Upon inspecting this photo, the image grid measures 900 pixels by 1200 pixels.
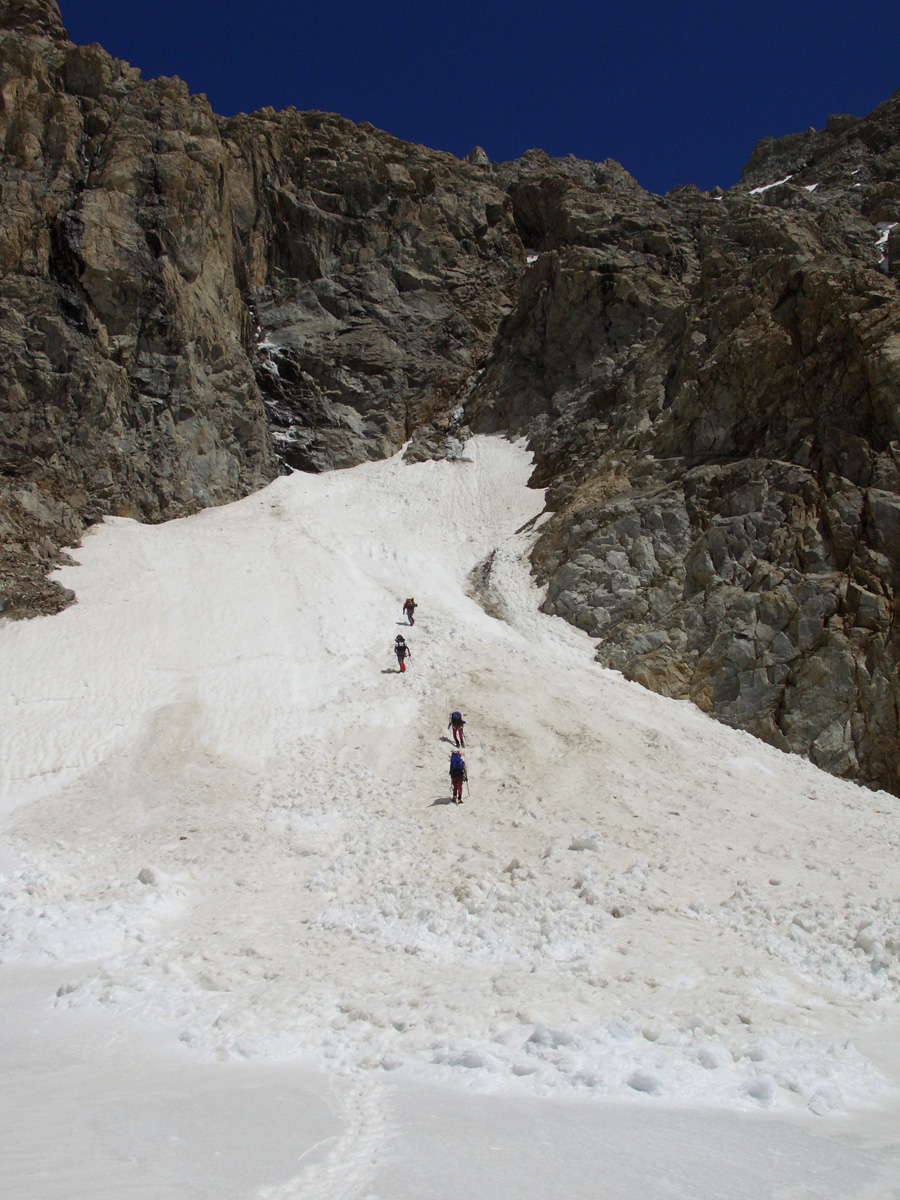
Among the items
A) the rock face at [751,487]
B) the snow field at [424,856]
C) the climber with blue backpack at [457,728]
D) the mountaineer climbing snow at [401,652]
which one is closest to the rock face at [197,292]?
the snow field at [424,856]

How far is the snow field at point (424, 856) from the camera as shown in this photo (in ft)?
22.4

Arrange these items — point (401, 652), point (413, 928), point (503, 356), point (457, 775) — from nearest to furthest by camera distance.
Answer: point (413, 928) < point (457, 775) < point (401, 652) < point (503, 356)

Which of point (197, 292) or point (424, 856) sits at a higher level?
point (197, 292)

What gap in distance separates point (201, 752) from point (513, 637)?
1132 centimetres

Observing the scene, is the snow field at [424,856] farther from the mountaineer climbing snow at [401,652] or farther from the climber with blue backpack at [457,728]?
the climber with blue backpack at [457,728]

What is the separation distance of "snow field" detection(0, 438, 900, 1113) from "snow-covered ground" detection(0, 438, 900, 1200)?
62 mm

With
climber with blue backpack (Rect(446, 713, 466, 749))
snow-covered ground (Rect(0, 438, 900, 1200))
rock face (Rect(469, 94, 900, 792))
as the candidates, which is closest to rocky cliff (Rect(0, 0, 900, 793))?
rock face (Rect(469, 94, 900, 792))

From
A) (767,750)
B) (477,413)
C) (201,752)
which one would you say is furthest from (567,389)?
(201,752)

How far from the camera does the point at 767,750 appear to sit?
19.0 meters

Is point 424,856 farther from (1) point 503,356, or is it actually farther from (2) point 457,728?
(1) point 503,356

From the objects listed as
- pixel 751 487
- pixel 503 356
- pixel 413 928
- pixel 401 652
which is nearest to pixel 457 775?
pixel 413 928

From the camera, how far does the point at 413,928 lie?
966 cm

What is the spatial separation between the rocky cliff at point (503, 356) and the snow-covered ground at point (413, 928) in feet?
12.3

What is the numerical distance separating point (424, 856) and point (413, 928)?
7.75 ft
